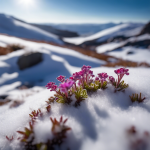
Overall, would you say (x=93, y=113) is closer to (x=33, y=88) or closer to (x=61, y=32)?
(x=33, y=88)

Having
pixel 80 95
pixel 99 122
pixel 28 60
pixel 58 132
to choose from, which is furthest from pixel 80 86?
pixel 28 60

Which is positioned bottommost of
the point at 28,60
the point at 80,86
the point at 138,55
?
the point at 80,86

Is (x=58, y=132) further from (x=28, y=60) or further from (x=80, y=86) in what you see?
(x=28, y=60)

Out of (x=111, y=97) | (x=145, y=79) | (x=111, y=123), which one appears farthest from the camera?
(x=145, y=79)

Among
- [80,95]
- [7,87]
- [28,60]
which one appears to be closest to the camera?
[80,95]

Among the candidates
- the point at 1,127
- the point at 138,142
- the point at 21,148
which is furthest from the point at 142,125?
the point at 1,127

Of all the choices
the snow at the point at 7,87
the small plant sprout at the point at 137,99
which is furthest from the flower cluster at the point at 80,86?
the snow at the point at 7,87

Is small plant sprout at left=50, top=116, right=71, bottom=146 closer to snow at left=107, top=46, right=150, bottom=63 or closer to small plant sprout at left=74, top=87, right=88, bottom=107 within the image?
small plant sprout at left=74, top=87, right=88, bottom=107

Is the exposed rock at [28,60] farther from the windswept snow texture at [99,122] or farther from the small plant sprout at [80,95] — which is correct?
the small plant sprout at [80,95]

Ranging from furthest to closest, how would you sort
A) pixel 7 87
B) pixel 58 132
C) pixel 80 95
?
pixel 7 87 → pixel 80 95 → pixel 58 132

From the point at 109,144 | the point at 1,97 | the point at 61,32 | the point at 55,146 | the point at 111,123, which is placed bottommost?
the point at 1,97
